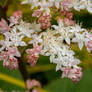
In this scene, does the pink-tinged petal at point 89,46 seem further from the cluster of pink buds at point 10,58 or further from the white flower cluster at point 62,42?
the cluster of pink buds at point 10,58

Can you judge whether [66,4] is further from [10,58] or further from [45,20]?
[10,58]

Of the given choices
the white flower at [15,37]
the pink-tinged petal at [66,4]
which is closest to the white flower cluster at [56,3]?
the pink-tinged petal at [66,4]

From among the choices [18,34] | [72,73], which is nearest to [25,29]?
[18,34]

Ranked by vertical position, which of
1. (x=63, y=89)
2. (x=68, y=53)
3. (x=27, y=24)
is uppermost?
(x=27, y=24)

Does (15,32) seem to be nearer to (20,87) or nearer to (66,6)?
(66,6)

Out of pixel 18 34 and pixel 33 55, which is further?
pixel 18 34

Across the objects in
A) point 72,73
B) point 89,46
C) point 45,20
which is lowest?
Result: point 72,73

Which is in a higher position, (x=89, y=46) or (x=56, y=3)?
(x=56, y=3)

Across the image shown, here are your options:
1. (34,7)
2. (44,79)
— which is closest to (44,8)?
(34,7)

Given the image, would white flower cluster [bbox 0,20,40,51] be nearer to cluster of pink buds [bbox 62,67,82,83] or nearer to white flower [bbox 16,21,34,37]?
white flower [bbox 16,21,34,37]
